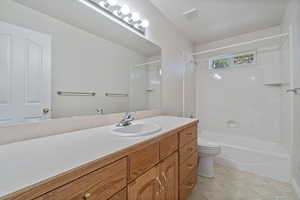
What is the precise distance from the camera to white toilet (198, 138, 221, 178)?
1.72 m

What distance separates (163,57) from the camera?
202 centimetres

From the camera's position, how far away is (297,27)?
1.52m

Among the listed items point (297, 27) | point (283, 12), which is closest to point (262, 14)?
point (283, 12)

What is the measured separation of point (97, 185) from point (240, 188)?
5.70ft

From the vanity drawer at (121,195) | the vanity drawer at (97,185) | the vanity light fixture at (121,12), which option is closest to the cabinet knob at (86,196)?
the vanity drawer at (97,185)

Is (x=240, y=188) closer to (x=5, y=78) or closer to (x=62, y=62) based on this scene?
(x=62, y=62)

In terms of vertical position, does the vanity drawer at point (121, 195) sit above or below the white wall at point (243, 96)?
below

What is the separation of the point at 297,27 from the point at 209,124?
2.02 meters

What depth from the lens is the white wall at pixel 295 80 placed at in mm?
1452

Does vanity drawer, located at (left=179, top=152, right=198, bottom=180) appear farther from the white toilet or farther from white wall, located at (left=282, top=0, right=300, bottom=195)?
white wall, located at (left=282, top=0, right=300, bottom=195)

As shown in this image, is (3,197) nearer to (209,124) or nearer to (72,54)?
(72,54)

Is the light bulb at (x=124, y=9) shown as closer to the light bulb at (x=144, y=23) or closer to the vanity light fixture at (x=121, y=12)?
the vanity light fixture at (x=121, y=12)

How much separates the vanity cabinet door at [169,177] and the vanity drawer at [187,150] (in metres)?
0.10

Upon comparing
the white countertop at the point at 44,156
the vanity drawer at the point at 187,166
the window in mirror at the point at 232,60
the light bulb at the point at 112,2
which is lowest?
the vanity drawer at the point at 187,166
